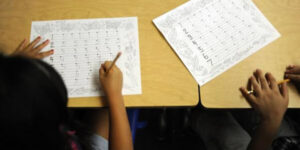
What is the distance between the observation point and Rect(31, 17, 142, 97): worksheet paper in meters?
0.59

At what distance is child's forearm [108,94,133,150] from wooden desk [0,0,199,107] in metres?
0.03

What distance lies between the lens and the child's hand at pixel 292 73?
1.86 ft

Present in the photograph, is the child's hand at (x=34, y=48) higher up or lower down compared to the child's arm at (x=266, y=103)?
higher up

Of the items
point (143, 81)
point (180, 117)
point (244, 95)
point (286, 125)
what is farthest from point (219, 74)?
point (180, 117)

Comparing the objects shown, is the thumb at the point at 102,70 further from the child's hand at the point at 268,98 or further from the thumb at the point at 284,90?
the thumb at the point at 284,90

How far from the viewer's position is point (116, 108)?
561 mm

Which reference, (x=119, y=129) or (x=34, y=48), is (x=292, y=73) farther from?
(x=34, y=48)

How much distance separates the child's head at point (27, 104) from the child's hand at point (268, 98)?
0.51 metres

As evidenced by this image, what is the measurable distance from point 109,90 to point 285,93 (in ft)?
1.67

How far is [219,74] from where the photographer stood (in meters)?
0.59

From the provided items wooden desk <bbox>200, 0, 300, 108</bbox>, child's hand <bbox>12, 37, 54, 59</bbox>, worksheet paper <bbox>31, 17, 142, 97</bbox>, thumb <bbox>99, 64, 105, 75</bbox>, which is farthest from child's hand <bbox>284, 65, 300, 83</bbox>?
child's hand <bbox>12, 37, 54, 59</bbox>

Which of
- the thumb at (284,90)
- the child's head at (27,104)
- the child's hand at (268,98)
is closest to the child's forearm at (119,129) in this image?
the child's head at (27,104)

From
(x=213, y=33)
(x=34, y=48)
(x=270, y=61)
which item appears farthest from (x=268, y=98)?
(x=34, y=48)

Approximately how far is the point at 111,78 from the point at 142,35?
17 cm
